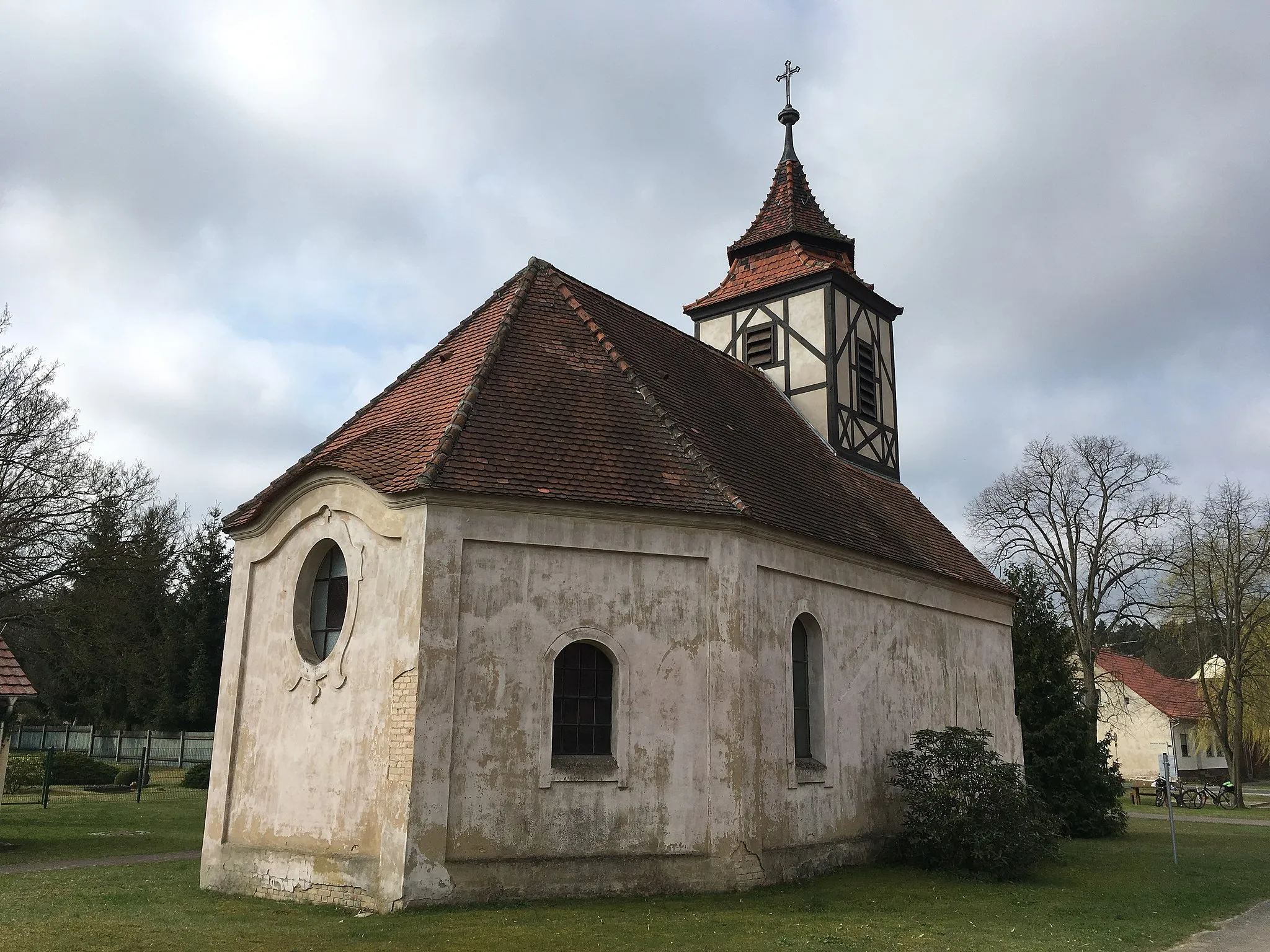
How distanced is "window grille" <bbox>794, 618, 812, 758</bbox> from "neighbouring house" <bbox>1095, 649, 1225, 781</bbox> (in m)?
36.8

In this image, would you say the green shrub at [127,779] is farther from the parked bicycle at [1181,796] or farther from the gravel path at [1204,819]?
the parked bicycle at [1181,796]

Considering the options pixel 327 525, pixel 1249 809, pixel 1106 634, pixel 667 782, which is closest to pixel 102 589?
pixel 327 525

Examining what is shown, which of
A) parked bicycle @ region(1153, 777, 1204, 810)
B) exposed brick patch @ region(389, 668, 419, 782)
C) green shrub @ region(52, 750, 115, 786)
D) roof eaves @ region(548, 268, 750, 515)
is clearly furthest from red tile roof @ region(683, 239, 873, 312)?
green shrub @ region(52, 750, 115, 786)

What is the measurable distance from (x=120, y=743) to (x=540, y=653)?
119ft

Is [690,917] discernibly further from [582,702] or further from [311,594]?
[311,594]

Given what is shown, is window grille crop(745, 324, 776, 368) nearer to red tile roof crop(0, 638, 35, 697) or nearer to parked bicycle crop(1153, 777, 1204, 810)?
red tile roof crop(0, 638, 35, 697)

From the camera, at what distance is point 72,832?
20.2m

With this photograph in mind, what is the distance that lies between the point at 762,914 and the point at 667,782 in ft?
6.76

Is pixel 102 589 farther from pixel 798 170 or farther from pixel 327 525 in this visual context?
pixel 798 170

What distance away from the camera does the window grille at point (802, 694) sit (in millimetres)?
14812

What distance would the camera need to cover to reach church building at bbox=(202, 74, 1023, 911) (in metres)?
11.8

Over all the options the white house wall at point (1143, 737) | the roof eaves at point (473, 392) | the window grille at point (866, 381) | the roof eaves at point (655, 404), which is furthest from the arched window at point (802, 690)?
the white house wall at point (1143, 737)

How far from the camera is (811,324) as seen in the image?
73.8ft

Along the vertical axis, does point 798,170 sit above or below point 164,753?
above
